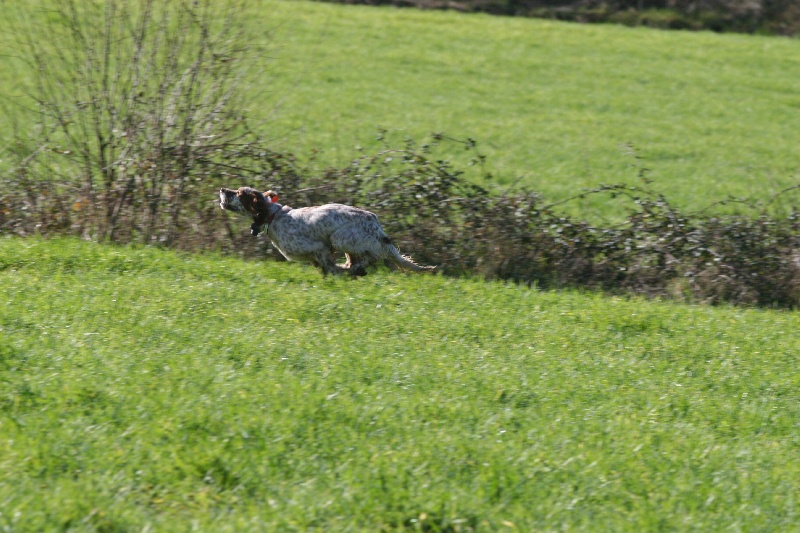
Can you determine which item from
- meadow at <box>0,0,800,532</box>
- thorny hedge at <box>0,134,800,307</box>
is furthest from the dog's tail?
thorny hedge at <box>0,134,800,307</box>

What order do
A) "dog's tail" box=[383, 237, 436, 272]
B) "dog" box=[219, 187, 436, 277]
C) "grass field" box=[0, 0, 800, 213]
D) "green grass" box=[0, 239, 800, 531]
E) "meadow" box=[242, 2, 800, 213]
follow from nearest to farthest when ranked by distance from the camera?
"green grass" box=[0, 239, 800, 531] < "dog" box=[219, 187, 436, 277] < "dog's tail" box=[383, 237, 436, 272] < "grass field" box=[0, 0, 800, 213] < "meadow" box=[242, 2, 800, 213]

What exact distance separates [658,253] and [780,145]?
10.5m

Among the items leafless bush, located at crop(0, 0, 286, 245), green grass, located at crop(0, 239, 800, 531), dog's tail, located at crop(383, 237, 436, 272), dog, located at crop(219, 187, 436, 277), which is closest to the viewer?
green grass, located at crop(0, 239, 800, 531)

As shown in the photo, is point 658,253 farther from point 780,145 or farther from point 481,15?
point 481,15

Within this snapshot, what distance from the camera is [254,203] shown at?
30.9ft

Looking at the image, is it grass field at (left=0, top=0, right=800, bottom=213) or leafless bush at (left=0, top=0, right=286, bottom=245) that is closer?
leafless bush at (left=0, top=0, right=286, bottom=245)

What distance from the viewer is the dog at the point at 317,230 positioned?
371 inches

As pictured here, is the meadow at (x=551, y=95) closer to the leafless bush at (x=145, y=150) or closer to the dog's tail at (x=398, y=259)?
the leafless bush at (x=145, y=150)

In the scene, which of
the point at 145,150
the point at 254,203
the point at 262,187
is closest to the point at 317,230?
→ the point at 254,203

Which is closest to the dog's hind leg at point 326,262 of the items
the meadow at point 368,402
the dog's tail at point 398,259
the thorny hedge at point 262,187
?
the meadow at point 368,402

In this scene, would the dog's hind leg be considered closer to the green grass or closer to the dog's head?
the green grass

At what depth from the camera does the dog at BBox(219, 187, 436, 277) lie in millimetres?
9422

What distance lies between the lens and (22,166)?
11406 mm

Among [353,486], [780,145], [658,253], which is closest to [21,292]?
[353,486]
